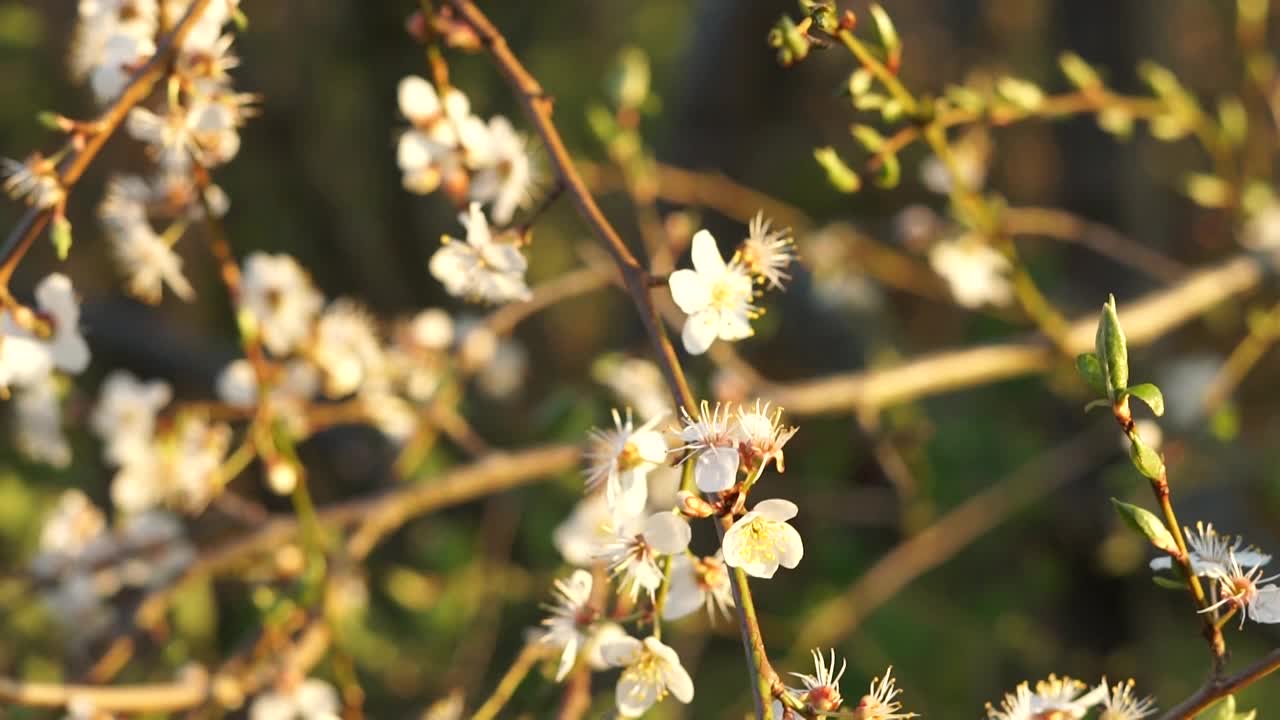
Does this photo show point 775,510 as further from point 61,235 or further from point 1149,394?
point 61,235

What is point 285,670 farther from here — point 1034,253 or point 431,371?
point 1034,253

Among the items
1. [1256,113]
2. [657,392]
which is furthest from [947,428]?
[1256,113]

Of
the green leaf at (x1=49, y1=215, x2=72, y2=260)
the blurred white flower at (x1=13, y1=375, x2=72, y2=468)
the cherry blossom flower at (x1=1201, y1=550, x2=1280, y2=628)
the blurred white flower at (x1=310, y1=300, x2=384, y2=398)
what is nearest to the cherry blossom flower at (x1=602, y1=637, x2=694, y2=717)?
the cherry blossom flower at (x1=1201, y1=550, x2=1280, y2=628)

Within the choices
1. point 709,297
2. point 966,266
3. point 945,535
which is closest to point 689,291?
point 709,297

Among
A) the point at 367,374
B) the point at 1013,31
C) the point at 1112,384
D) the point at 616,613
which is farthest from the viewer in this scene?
the point at 1013,31

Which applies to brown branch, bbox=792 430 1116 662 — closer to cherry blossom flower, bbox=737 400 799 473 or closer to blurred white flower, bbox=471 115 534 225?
blurred white flower, bbox=471 115 534 225

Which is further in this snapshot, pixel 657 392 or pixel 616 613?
pixel 657 392
